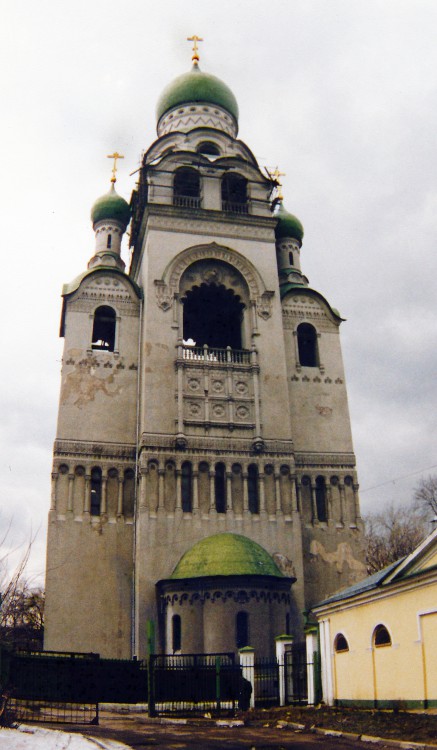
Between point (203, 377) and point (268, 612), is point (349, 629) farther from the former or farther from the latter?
point (203, 377)

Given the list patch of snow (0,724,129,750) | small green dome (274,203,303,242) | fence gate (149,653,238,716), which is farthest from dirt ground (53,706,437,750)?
small green dome (274,203,303,242)

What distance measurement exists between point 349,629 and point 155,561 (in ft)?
32.3

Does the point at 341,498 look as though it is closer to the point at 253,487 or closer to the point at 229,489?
the point at 253,487

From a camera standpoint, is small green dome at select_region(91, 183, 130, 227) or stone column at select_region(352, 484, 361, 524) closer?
stone column at select_region(352, 484, 361, 524)

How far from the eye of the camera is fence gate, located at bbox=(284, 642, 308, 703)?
1772 centimetres

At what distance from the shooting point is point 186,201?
30594 mm

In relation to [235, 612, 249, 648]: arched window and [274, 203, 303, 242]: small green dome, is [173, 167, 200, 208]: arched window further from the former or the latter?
[235, 612, 249, 648]: arched window

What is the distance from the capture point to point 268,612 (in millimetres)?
21953

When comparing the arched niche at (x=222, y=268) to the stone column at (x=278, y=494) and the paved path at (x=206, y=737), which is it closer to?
the stone column at (x=278, y=494)

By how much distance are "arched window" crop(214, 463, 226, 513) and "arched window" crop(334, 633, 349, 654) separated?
9.91 m

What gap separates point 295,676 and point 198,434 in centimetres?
1044

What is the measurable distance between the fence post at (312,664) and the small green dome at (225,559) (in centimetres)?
472

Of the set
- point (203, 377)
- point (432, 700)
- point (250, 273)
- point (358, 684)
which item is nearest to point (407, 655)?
point (432, 700)

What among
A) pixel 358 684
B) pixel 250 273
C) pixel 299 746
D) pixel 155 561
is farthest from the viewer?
→ pixel 250 273
